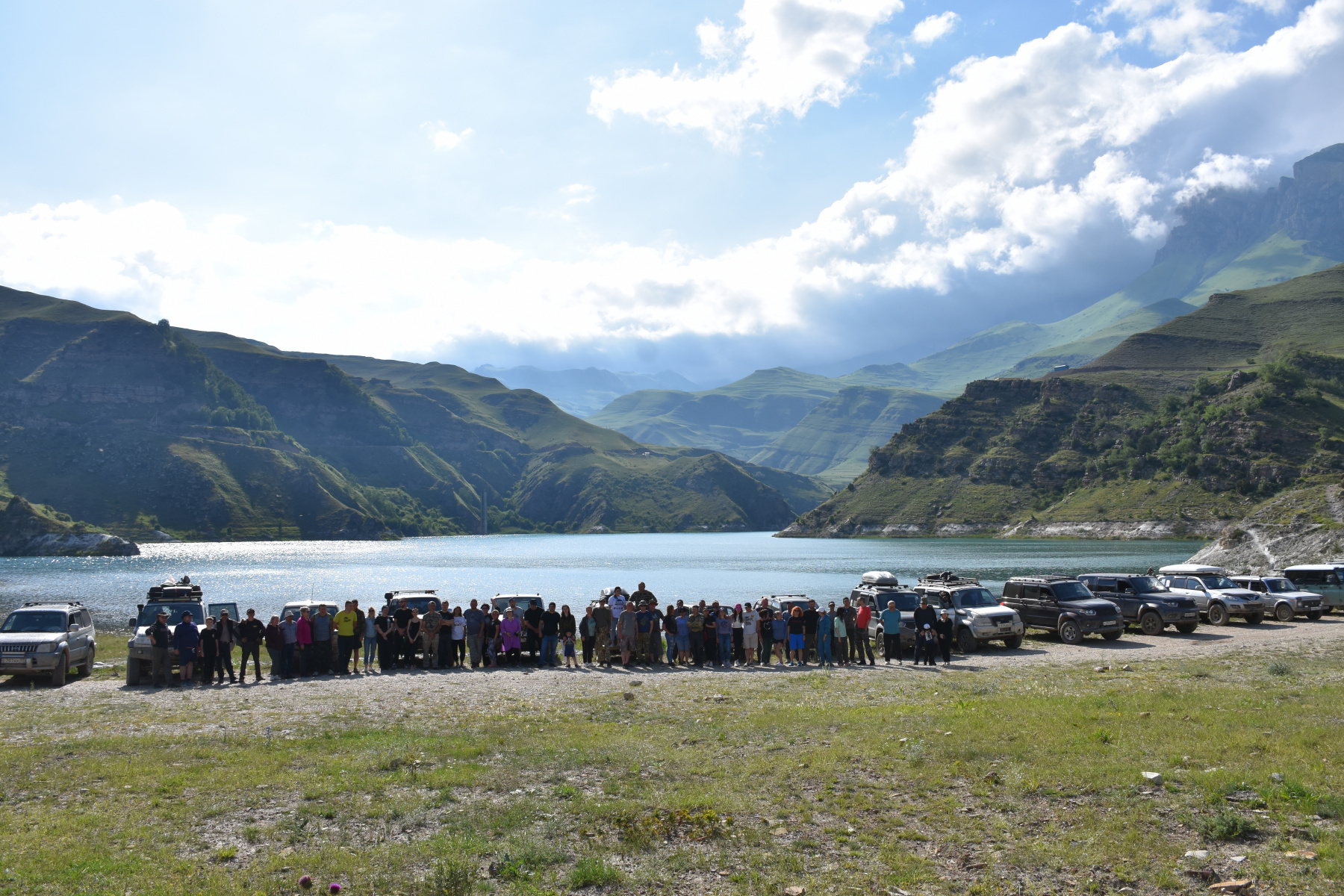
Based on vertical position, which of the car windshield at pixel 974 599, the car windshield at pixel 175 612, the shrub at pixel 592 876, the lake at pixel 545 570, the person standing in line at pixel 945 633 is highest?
the car windshield at pixel 175 612

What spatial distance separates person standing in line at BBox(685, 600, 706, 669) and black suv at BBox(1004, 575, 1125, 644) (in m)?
12.1

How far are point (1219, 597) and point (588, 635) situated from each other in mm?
24863

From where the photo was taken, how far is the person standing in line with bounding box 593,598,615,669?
83.4 feet

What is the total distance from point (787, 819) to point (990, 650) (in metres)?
21.1

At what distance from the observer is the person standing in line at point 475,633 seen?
25.0 meters

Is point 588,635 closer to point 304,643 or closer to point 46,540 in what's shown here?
point 304,643

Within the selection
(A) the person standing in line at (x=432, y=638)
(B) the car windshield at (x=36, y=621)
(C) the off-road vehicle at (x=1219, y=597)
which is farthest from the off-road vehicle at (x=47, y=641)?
(C) the off-road vehicle at (x=1219, y=597)

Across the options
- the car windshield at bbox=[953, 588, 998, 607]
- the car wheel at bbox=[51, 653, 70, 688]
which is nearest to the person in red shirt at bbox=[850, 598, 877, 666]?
the car windshield at bbox=[953, 588, 998, 607]

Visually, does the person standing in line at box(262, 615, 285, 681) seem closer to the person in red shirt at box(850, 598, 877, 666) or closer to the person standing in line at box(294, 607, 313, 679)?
the person standing in line at box(294, 607, 313, 679)

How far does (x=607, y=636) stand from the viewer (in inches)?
1004

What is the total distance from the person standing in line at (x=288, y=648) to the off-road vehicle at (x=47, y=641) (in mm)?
5252

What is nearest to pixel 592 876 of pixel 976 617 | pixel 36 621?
pixel 976 617

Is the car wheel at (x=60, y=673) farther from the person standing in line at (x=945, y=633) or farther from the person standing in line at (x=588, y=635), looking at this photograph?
the person standing in line at (x=945, y=633)

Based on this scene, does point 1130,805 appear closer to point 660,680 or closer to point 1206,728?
point 1206,728
